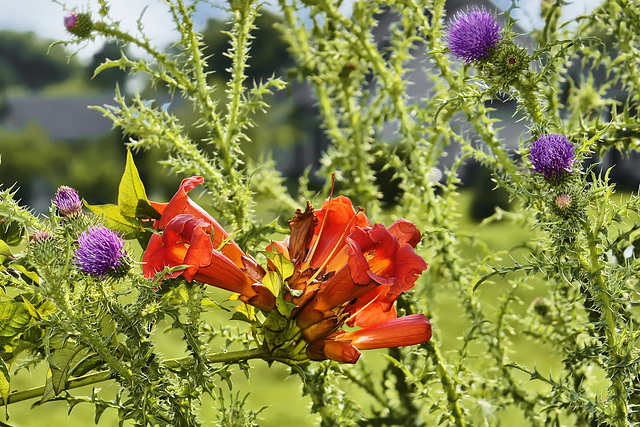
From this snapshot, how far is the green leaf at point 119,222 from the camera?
2.30 feet

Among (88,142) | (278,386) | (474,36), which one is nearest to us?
(474,36)

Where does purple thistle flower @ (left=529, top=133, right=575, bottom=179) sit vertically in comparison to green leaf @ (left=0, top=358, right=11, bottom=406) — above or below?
above

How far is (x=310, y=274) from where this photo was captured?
675 millimetres

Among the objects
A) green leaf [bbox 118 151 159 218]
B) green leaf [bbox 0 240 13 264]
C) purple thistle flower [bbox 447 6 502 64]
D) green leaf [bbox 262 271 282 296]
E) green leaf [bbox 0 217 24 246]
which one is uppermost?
purple thistle flower [bbox 447 6 502 64]

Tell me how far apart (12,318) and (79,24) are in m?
0.50

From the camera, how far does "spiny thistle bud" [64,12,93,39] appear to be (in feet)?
3.08

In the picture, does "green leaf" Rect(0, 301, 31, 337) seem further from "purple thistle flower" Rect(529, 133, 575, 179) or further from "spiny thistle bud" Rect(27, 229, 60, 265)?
"purple thistle flower" Rect(529, 133, 575, 179)

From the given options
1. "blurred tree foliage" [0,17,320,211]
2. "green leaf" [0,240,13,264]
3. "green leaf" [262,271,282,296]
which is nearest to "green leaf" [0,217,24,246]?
"green leaf" [0,240,13,264]

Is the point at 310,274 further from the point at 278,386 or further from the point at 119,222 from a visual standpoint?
the point at 278,386

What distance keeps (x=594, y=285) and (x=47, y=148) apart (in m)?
9.46

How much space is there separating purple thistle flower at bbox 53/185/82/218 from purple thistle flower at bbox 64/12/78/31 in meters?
0.37

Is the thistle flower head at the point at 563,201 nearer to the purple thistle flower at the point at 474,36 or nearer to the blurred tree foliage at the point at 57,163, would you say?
the purple thistle flower at the point at 474,36

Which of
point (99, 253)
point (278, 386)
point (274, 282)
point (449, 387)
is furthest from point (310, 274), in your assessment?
point (278, 386)

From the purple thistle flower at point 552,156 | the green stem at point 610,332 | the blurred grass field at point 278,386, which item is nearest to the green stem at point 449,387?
the blurred grass field at point 278,386
